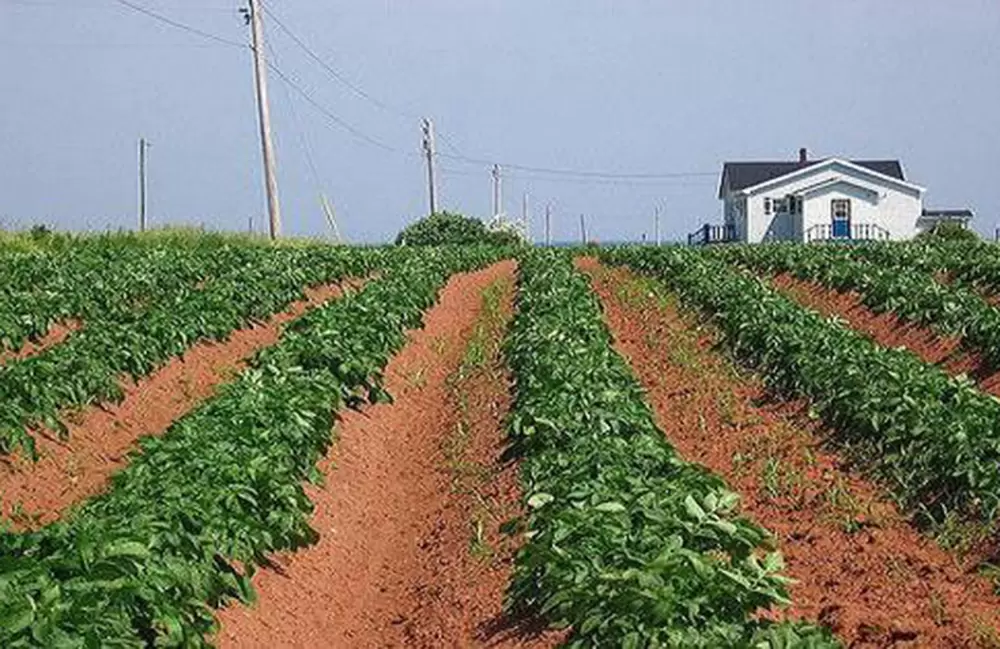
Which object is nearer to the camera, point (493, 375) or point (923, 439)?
point (923, 439)

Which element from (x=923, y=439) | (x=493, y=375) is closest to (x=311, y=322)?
(x=493, y=375)

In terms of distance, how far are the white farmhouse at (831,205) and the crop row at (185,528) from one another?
2087 inches

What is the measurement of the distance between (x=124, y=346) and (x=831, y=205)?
177 feet

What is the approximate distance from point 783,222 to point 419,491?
57060mm

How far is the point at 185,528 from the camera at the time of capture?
23.6 feet

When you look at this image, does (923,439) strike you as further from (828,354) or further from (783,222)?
(783,222)

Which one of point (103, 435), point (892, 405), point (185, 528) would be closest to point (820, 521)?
point (892, 405)

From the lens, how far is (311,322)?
16.0m

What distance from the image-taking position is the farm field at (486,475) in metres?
6.09

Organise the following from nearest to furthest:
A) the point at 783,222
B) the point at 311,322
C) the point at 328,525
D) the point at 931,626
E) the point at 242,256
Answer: the point at 931,626, the point at 328,525, the point at 311,322, the point at 242,256, the point at 783,222

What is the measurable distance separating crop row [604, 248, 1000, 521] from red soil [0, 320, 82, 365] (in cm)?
786

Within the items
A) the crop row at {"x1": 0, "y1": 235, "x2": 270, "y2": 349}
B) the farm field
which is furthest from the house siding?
the farm field

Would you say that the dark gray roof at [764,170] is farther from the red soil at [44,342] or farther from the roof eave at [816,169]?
the red soil at [44,342]

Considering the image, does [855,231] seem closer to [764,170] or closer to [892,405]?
[764,170]
